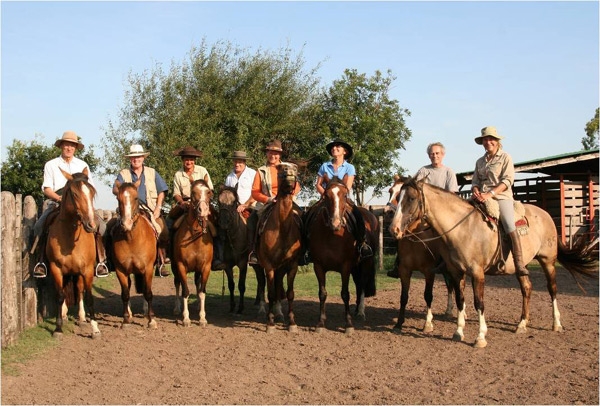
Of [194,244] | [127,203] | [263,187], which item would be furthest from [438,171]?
[127,203]

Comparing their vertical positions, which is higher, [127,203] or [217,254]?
[127,203]

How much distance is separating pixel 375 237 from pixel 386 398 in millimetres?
4928

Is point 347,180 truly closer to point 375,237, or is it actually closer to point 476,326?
point 375,237

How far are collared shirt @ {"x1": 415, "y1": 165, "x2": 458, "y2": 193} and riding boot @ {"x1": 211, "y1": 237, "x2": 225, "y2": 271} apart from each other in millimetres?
3582

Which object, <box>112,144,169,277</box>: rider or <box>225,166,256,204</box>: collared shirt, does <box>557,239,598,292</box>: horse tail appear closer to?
<box>225,166,256,204</box>: collared shirt

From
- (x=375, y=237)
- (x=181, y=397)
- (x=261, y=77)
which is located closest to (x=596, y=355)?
(x=375, y=237)

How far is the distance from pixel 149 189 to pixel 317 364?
Answer: 14.9 ft

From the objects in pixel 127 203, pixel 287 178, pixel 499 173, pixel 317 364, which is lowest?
pixel 317 364

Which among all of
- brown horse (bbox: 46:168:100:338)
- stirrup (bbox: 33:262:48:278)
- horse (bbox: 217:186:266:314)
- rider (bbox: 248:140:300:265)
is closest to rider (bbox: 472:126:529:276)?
rider (bbox: 248:140:300:265)

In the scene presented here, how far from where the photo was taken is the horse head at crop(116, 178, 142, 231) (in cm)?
884

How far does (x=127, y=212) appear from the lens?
349 inches

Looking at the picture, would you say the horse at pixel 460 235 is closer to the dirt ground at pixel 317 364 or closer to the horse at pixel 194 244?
the dirt ground at pixel 317 364

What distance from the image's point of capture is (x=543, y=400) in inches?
239

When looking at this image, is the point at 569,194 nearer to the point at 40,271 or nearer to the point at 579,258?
the point at 579,258
